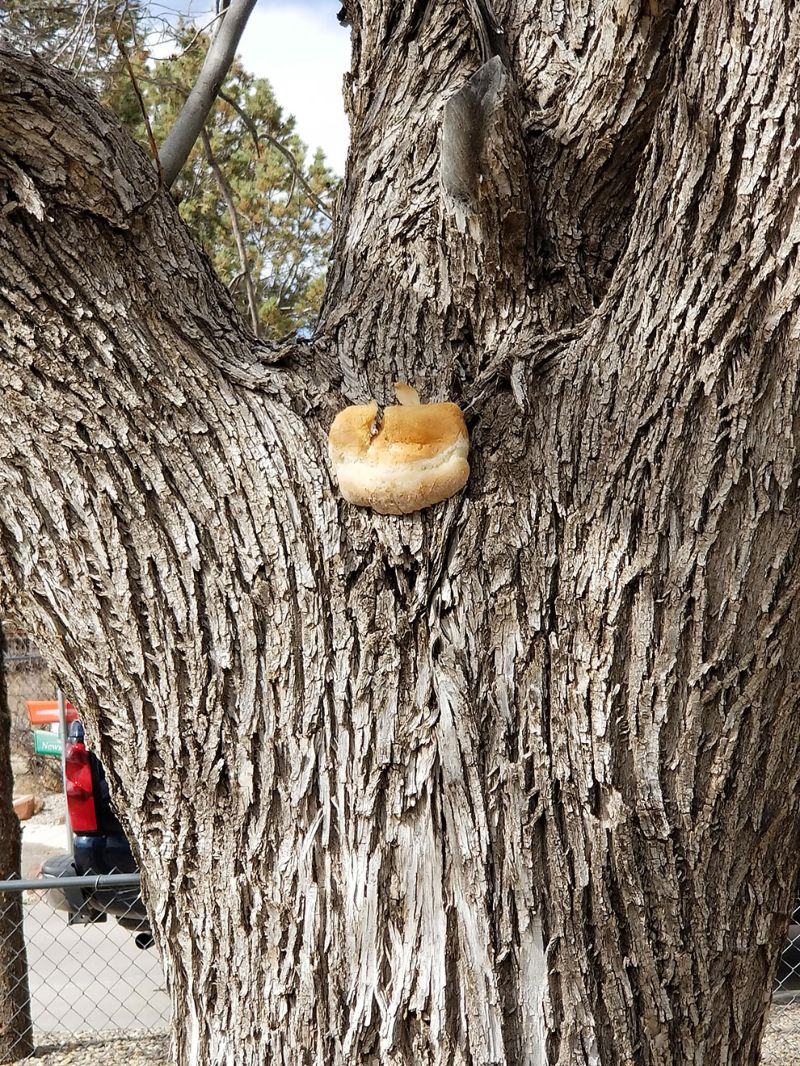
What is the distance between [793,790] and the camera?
66.4 inches

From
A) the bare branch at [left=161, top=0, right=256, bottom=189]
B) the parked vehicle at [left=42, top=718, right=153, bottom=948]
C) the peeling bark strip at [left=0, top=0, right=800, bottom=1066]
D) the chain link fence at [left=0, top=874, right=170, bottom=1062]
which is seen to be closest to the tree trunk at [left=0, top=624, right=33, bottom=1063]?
the chain link fence at [left=0, top=874, right=170, bottom=1062]

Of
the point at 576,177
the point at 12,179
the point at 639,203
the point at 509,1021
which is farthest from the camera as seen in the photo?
the point at 576,177

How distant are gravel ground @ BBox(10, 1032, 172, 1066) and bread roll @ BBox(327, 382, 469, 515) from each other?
3.97 m

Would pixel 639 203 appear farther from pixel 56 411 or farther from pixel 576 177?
pixel 56 411

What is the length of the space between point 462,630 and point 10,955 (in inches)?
→ 163

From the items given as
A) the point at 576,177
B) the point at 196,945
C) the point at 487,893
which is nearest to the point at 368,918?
the point at 487,893

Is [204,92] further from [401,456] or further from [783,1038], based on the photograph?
[783,1038]

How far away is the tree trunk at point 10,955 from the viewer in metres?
4.67

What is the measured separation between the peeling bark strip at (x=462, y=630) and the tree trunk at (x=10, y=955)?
11.3 ft

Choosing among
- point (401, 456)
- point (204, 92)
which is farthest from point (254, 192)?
point (401, 456)

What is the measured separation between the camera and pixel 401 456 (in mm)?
1669

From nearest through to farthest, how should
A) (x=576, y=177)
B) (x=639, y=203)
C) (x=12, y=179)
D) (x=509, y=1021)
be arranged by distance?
1. (x=509, y=1021)
2. (x=12, y=179)
3. (x=639, y=203)
4. (x=576, y=177)

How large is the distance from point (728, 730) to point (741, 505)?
380mm

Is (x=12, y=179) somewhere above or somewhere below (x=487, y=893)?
above
